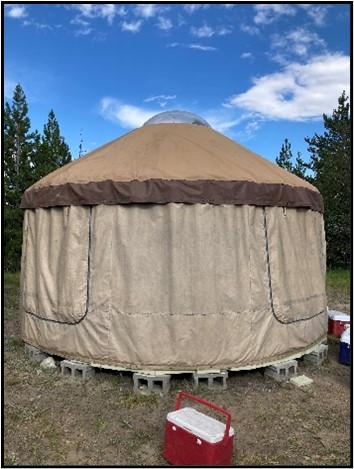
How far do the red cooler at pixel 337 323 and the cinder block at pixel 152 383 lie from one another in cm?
295

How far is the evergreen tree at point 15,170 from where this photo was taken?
16109 mm

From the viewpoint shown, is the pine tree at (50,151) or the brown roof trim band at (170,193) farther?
the pine tree at (50,151)

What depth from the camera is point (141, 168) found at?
439cm

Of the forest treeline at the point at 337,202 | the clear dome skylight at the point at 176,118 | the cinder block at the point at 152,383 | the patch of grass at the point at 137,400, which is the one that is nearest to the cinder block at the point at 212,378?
the cinder block at the point at 152,383

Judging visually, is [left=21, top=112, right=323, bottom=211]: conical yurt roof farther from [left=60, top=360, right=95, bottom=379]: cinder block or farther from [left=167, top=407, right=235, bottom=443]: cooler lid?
[left=167, top=407, right=235, bottom=443]: cooler lid

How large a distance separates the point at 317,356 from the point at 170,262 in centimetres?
208

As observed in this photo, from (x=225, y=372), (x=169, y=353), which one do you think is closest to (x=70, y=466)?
(x=169, y=353)

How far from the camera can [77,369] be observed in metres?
4.53

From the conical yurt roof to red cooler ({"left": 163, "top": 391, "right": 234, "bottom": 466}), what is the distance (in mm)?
1941

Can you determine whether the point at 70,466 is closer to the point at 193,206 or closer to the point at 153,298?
the point at 153,298

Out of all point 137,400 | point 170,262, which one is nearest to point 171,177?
point 170,262

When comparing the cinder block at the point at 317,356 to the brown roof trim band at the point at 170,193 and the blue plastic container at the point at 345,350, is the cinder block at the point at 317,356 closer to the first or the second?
the blue plastic container at the point at 345,350

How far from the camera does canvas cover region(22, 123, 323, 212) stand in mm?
4215

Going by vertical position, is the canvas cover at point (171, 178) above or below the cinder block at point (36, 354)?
above
